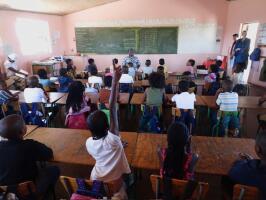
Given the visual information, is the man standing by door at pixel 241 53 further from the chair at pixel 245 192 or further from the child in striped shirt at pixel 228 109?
the chair at pixel 245 192

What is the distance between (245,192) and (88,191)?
0.94 metres

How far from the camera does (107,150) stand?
5.20ft

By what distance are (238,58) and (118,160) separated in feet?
20.7

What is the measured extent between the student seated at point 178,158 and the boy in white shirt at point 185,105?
1.45 metres

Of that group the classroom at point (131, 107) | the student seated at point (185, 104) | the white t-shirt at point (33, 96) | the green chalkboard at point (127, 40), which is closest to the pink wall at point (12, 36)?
the classroom at point (131, 107)

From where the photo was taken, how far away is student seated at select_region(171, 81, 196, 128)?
299 centimetres

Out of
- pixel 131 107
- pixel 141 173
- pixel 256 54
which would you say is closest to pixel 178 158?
pixel 141 173

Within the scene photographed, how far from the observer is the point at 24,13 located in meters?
6.63

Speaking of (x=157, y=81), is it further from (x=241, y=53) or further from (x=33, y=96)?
(x=241, y=53)

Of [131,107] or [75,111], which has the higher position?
[75,111]

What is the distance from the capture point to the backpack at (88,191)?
138cm

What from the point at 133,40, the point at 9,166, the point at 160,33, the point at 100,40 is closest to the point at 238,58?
the point at 160,33

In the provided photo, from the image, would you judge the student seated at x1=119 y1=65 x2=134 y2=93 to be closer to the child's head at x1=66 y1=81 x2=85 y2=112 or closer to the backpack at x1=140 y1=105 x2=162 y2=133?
the backpack at x1=140 y1=105 x2=162 y2=133

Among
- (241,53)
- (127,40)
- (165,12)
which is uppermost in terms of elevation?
(165,12)
